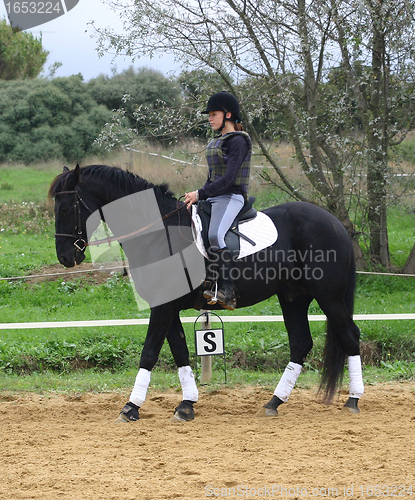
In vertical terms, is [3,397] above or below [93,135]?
below

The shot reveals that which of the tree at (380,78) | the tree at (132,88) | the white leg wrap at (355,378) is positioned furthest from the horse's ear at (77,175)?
the tree at (132,88)

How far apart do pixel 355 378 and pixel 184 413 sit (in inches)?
64.1

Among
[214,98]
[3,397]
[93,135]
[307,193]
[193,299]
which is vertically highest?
[93,135]

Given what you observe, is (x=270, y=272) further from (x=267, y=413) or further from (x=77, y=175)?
(x=77, y=175)

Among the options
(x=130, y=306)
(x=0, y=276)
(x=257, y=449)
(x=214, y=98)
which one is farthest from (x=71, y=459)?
(x=0, y=276)

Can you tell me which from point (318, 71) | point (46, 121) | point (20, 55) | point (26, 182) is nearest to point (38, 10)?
point (318, 71)

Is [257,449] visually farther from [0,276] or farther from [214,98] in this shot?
[0,276]

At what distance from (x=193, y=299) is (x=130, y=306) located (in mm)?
A: 4414

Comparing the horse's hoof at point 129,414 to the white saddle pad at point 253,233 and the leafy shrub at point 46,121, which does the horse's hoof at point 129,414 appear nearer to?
the white saddle pad at point 253,233

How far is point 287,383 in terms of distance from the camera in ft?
16.1

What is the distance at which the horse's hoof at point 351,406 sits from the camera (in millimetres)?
4755

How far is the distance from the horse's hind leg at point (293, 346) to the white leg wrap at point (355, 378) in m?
0.43

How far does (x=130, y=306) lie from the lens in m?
8.86

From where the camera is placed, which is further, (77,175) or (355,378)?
(355,378)
